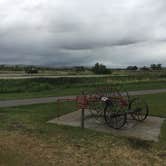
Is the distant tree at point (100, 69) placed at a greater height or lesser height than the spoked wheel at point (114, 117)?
greater

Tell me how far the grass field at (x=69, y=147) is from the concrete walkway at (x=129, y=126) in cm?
32

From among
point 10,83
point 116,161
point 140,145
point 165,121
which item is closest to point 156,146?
point 140,145

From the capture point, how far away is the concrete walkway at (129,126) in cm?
724

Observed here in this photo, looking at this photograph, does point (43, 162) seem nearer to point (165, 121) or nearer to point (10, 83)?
point (165, 121)

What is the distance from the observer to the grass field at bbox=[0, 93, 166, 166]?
16.6 ft

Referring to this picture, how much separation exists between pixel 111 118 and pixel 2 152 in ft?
11.9

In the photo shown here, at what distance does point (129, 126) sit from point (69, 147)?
9.58 feet

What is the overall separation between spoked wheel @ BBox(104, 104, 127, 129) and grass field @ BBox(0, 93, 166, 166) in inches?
34.5

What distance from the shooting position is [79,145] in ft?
19.9

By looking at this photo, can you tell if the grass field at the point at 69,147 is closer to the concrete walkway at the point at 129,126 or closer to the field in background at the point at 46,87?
the concrete walkway at the point at 129,126

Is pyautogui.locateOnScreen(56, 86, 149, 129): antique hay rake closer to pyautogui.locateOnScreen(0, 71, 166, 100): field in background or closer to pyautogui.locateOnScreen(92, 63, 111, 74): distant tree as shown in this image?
pyautogui.locateOnScreen(0, 71, 166, 100): field in background

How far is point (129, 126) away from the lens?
8.20 meters

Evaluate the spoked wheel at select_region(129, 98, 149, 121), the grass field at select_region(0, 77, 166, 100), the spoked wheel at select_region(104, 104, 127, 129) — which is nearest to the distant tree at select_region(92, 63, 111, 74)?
the grass field at select_region(0, 77, 166, 100)

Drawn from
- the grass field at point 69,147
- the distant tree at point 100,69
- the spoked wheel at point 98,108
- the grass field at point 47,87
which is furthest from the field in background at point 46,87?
the distant tree at point 100,69
